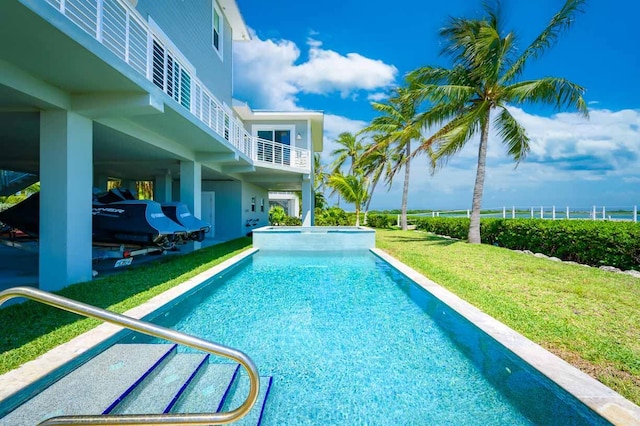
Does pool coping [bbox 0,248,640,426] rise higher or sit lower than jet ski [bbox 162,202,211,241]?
lower

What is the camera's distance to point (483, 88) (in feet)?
45.4

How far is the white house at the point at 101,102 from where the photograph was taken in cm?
472

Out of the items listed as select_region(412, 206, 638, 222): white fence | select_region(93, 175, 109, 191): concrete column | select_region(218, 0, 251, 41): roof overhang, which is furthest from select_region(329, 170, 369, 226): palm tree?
select_region(93, 175, 109, 191): concrete column

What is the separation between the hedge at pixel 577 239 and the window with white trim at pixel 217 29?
46.9ft

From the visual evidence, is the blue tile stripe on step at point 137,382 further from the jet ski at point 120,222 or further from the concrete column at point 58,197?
the jet ski at point 120,222

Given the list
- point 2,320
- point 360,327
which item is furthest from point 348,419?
point 2,320

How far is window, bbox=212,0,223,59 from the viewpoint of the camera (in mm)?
14573

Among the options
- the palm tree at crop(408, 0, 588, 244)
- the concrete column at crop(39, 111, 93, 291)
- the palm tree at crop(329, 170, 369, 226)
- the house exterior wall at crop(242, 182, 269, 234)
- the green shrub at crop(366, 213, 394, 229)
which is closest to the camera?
the concrete column at crop(39, 111, 93, 291)

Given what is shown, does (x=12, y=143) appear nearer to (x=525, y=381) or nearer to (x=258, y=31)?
(x=525, y=381)

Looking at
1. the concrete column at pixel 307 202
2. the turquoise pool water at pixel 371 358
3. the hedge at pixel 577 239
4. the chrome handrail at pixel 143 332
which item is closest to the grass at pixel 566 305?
the turquoise pool water at pixel 371 358

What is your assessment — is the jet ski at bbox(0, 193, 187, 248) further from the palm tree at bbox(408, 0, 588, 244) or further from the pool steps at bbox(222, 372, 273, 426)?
the palm tree at bbox(408, 0, 588, 244)

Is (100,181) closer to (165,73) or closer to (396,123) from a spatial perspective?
(165,73)

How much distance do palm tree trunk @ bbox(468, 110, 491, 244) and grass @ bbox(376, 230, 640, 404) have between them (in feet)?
15.8

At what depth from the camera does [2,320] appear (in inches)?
169
